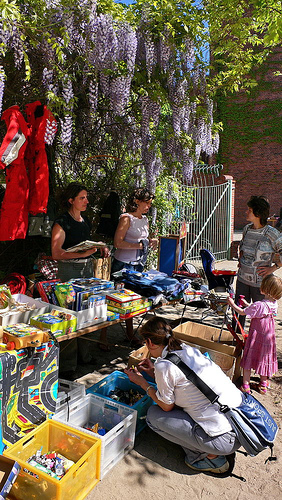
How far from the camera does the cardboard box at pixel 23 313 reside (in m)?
2.60

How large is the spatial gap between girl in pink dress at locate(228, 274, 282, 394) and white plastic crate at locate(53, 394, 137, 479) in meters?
1.25

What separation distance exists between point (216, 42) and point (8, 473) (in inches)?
236

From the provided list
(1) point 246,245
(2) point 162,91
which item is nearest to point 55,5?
(2) point 162,91

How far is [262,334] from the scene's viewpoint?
3.30 meters

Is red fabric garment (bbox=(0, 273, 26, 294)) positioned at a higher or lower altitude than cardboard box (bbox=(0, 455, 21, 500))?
higher

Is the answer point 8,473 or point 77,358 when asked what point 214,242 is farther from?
point 8,473

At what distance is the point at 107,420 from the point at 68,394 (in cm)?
33

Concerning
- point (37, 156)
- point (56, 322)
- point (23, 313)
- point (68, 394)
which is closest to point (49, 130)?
point (37, 156)

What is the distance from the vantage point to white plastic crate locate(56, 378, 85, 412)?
8.57 ft

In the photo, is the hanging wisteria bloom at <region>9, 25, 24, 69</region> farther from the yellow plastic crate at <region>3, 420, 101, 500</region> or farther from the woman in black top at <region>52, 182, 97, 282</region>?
the yellow plastic crate at <region>3, 420, 101, 500</region>

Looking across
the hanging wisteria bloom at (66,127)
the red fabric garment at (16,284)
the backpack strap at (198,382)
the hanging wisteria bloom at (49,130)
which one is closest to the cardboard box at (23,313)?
the red fabric garment at (16,284)

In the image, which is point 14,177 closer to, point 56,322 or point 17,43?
point 17,43

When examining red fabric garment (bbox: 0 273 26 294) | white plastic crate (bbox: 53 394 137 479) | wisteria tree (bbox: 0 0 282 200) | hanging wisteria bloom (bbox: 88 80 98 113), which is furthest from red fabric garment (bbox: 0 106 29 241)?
white plastic crate (bbox: 53 394 137 479)

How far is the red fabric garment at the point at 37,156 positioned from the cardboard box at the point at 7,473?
2429 mm
